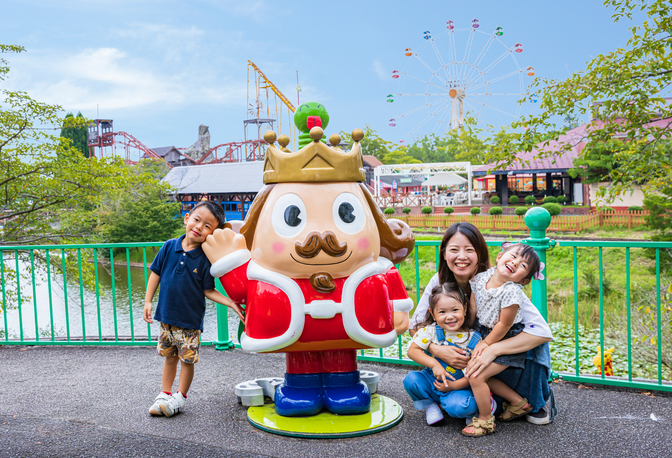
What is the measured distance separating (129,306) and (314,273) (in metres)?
9.51

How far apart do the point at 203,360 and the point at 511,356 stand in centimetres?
237

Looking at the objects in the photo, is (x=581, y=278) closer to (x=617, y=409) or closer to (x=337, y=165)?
(x=617, y=409)

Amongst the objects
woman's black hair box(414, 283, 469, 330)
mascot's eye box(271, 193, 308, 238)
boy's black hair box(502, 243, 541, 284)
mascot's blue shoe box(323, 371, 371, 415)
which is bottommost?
mascot's blue shoe box(323, 371, 371, 415)

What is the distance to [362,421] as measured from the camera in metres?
2.64

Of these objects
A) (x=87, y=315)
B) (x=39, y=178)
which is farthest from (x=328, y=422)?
(x=87, y=315)

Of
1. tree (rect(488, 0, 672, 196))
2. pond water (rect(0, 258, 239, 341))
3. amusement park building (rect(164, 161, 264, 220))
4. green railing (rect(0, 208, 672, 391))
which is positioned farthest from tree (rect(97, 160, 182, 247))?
tree (rect(488, 0, 672, 196))

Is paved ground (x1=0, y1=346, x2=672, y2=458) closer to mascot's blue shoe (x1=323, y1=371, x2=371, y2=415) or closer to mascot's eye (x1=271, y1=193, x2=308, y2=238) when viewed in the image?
mascot's blue shoe (x1=323, y1=371, x2=371, y2=415)

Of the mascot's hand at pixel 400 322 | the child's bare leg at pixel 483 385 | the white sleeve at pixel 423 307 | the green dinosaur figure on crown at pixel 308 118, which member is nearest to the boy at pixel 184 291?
the green dinosaur figure on crown at pixel 308 118

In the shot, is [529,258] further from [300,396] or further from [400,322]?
[300,396]

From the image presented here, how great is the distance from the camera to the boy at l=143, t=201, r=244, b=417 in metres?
2.74

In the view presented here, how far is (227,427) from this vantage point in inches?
105

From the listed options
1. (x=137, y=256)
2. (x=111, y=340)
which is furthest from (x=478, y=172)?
(x=111, y=340)

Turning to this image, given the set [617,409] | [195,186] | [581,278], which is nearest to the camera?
[617,409]

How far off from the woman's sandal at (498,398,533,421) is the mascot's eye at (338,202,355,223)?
1234mm
